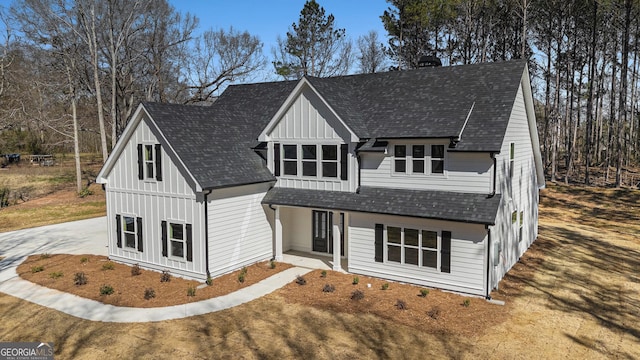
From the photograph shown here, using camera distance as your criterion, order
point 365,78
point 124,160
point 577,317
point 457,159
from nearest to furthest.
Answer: point 577,317 < point 457,159 < point 124,160 < point 365,78

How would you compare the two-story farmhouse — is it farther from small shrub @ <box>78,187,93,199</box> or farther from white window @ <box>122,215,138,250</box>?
small shrub @ <box>78,187,93,199</box>

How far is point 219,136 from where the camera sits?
17.6 meters

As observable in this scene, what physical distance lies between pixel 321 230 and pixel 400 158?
16.3 ft

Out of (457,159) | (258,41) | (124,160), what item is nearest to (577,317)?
(457,159)

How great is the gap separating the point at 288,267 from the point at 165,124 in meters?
6.97

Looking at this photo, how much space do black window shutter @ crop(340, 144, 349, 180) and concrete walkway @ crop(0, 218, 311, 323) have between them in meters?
3.82

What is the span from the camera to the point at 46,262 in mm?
17703

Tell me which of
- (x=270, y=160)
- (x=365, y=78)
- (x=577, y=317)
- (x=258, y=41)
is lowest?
(x=577, y=317)

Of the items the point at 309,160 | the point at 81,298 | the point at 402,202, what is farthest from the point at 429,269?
the point at 81,298

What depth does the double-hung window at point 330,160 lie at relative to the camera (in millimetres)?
16255

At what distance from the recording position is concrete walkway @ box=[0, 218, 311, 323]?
1231 centimetres

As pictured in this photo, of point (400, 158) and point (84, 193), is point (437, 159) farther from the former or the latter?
point (84, 193)

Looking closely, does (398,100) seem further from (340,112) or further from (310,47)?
(310,47)

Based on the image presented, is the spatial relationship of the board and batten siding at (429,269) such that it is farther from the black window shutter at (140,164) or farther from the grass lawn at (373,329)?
the black window shutter at (140,164)
